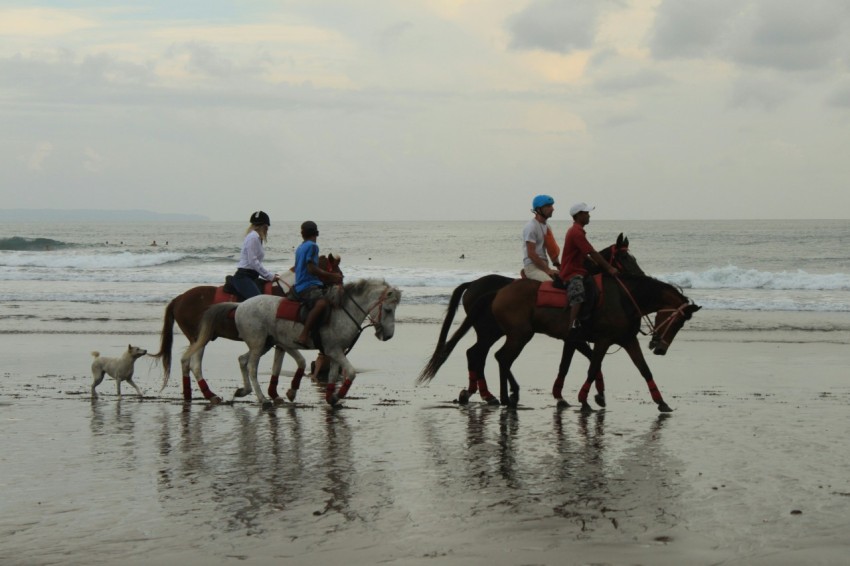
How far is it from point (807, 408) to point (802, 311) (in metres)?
17.2

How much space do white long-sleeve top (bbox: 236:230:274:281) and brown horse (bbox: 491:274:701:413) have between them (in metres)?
3.01

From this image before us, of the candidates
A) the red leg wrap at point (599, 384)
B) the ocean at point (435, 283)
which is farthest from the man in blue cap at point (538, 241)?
the ocean at point (435, 283)

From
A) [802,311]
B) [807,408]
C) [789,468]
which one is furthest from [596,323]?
[802,311]

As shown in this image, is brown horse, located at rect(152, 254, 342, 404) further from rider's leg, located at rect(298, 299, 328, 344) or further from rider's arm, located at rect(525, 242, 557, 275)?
rider's arm, located at rect(525, 242, 557, 275)

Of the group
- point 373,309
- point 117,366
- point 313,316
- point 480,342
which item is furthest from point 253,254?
point 480,342

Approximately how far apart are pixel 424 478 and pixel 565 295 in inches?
174

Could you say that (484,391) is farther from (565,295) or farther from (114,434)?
(114,434)

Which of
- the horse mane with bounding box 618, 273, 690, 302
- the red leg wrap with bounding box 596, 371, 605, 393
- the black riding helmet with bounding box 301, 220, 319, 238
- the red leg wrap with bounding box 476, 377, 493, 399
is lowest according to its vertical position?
the red leg wrap with bounding box 476, 377, 493, 399

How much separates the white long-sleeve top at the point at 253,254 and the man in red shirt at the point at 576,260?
3.66 m

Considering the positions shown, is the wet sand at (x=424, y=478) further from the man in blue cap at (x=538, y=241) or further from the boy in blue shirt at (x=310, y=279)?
the man in blue cap at (x=538, y=241)

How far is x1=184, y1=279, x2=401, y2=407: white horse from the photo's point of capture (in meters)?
11.2

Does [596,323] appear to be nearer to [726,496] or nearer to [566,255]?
[566,255]

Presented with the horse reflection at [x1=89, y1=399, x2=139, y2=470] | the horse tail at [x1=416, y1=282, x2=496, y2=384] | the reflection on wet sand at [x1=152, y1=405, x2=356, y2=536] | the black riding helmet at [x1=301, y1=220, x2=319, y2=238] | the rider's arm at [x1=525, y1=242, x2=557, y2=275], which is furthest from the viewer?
the horse tail at [x1=416, y1=282, x2=496, y2=384]

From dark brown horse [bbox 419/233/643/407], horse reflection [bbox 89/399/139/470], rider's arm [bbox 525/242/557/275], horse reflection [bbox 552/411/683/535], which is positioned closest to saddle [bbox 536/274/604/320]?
rider's arm [bbox 525/242/557/275]
